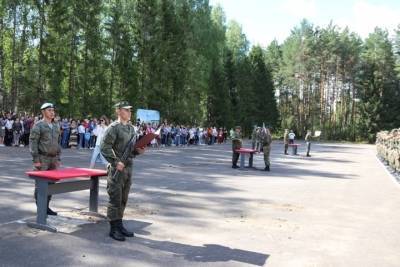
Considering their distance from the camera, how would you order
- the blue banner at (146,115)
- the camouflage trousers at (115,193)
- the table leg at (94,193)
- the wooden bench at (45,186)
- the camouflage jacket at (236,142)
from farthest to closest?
the blue banner at (146,115)
the camouflage jacket at (236,142)
the table leg at (94,193)
the wooden bench at (45,186)
the camouflage trousers at (115,193)

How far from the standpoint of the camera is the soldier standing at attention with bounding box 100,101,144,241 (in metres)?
7.27

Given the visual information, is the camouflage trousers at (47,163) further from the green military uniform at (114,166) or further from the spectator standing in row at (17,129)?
the spectator standing in row at (17,129)

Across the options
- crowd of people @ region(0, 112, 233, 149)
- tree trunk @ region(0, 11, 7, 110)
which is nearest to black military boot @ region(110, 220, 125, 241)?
crowd of people @ region(0, 112, 233, 149)

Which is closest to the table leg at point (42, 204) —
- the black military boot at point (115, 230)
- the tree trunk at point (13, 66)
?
the black military boot at point (115, 230)

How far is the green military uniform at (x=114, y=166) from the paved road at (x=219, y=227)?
477 mm

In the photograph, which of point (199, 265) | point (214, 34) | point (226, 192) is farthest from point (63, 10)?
point (199, 265)

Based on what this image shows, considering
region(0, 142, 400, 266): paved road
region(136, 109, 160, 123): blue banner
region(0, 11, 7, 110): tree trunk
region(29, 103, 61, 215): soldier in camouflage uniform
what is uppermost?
region(0, 11, 7, 110): tree trunk

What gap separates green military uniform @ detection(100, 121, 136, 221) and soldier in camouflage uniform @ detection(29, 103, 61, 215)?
59.5 inches

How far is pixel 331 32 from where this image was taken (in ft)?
270

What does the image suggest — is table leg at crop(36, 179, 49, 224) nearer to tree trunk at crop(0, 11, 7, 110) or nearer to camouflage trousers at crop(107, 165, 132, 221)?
camouflage trousers at crop(107, 165, 132, 221)

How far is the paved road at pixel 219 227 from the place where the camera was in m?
6.59

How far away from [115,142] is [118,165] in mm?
392

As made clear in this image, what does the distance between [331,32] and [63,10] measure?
53588mm

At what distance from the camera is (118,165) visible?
7184 millimetres
